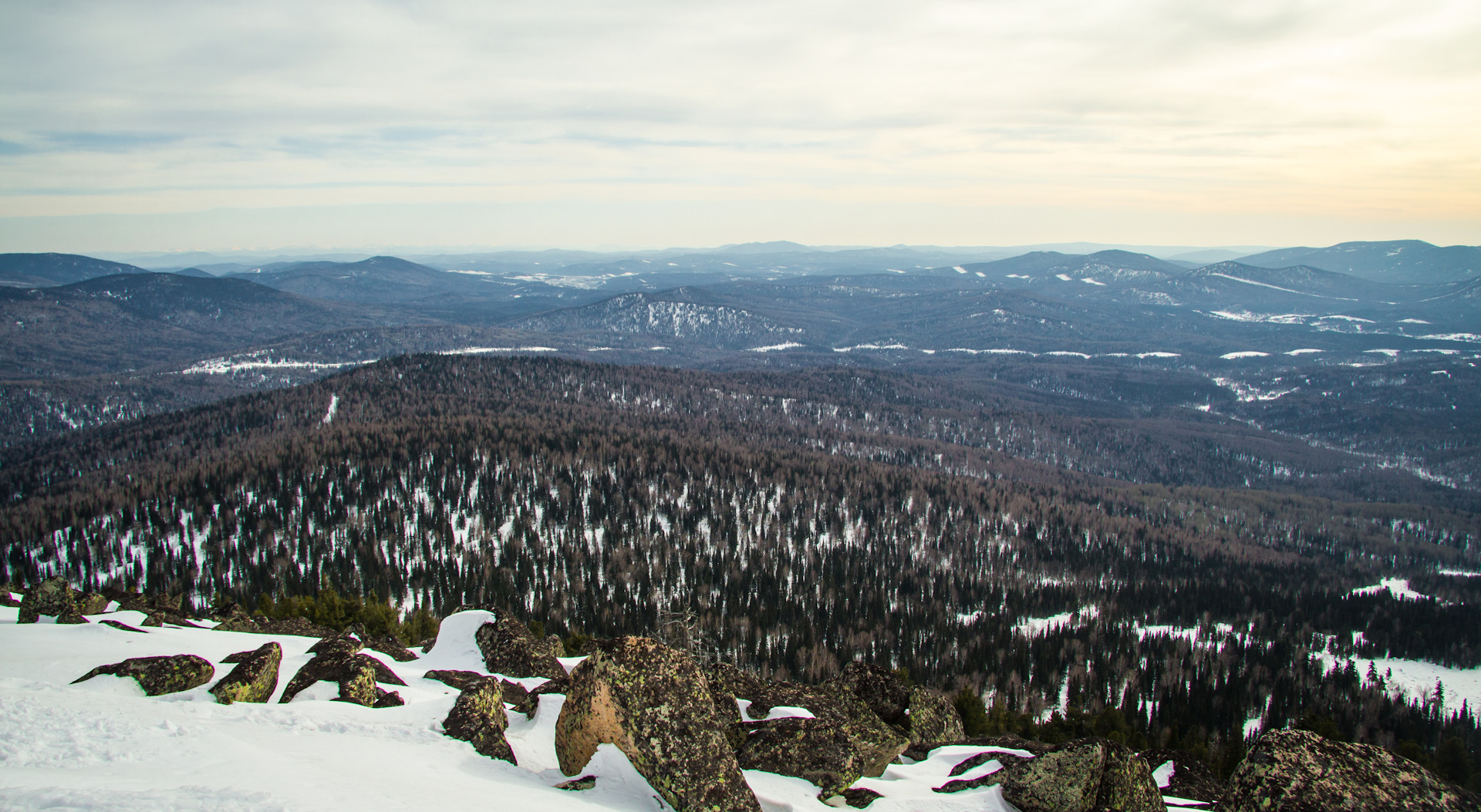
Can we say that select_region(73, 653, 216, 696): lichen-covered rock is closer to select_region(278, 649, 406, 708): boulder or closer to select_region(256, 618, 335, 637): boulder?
select_region(278, 649, 406, 708): boulder

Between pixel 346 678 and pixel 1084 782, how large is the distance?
2641 cm

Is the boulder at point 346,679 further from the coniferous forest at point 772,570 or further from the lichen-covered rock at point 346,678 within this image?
the coniferous forest at point 772,570

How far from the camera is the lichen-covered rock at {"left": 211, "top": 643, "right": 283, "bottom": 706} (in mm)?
25578

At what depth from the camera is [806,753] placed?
2567cm

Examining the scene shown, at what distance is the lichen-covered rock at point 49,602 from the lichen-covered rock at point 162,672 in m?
18.1

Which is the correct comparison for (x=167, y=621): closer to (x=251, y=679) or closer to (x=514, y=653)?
(x=514, y=653)

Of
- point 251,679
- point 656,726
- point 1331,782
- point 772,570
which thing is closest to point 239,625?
point 251,679

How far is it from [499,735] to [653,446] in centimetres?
16751

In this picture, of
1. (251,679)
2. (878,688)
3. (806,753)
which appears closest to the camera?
(806,753)

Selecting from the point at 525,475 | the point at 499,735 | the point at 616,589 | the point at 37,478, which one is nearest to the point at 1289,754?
the point at 499,735

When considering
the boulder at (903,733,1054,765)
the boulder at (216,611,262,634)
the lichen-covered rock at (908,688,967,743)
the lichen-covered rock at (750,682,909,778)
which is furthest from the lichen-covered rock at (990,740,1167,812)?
the boulder at (216,611,262,634)

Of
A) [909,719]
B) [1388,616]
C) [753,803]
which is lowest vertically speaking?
[1388,616]

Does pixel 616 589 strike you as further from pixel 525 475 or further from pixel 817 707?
pixel 817 707

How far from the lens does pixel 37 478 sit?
195m
